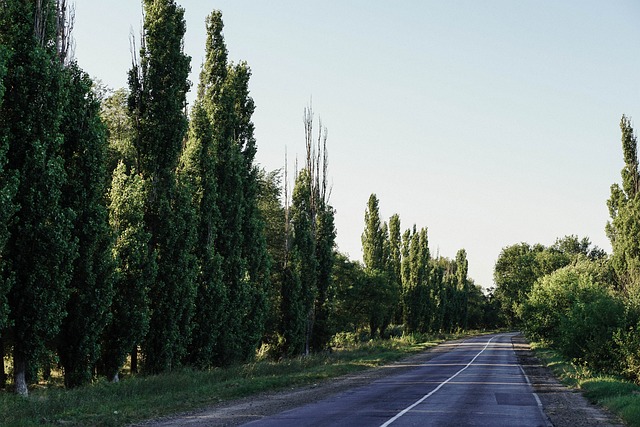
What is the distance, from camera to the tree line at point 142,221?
17.0 meters

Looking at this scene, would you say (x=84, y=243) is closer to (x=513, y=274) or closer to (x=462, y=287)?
(x=462, y=287)

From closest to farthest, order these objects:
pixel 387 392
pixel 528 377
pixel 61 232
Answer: pixel 61 232 → pixel 387 392 → pixel 528 377

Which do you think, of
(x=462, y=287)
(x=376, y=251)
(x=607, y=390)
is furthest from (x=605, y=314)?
(x=462, y=287)

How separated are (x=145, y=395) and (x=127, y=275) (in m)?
5.25

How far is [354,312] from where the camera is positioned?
5659 centimetres

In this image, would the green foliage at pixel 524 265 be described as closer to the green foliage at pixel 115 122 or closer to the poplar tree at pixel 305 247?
the poplar tree at pixel 305 247

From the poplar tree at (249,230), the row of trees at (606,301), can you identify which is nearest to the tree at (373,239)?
the row of trees at (606,301)

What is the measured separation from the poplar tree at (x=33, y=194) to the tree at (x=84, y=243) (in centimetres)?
112

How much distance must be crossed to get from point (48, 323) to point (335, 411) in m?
8.30

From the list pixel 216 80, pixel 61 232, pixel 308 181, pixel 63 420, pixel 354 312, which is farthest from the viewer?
pixel 354 312

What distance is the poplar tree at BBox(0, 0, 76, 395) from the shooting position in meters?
16.8

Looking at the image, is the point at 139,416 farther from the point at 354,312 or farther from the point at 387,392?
the point at 354,312

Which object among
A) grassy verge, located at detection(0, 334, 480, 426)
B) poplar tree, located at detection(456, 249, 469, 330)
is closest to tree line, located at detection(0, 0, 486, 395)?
grassy verge, located at detection(0, 334, 480, 426)

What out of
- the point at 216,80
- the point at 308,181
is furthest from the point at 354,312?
the point at 216,80
